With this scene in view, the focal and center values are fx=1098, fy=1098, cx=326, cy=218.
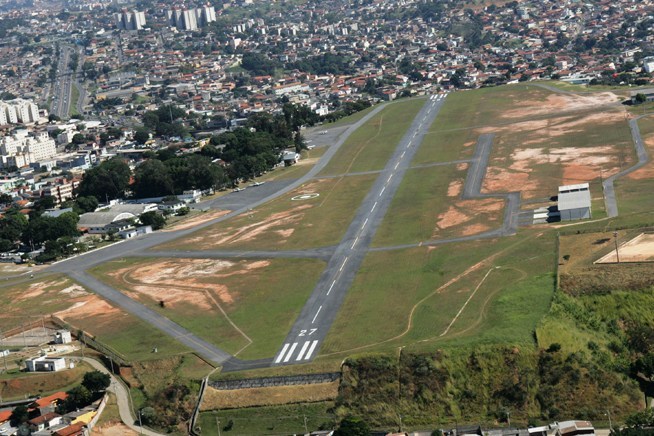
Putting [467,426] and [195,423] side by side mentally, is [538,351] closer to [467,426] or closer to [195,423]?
[467,426]

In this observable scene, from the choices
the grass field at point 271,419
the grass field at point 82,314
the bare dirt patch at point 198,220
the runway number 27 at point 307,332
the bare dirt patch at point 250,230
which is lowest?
the bare dirt patch at point 198,220

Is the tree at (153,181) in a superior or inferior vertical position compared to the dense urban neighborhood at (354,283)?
inferior

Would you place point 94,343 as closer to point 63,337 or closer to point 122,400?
point 63,337

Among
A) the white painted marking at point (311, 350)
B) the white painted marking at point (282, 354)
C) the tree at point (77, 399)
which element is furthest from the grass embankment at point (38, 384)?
the white painted marking at point (311, 350)

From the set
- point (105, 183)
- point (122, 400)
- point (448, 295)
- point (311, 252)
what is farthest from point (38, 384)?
point (105, 183)

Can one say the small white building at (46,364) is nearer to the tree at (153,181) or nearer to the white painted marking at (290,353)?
the white painted marking at (290,353)

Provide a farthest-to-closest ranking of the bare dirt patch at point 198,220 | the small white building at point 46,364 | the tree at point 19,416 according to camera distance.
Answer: the bare dirt patch at point 198,220
the small white building at point 46,364
the tree at point 19,416
